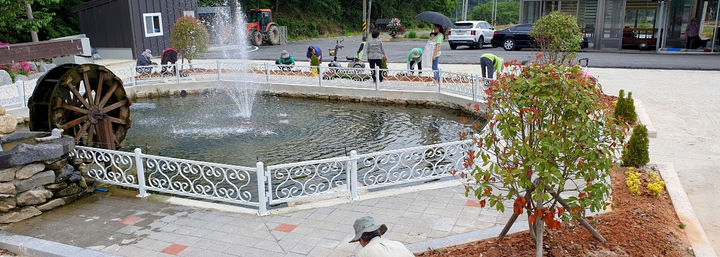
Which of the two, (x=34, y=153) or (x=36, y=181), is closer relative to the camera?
(x=34, y=153)

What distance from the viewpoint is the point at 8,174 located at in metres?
6.01

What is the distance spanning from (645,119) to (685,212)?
5104 millimetres

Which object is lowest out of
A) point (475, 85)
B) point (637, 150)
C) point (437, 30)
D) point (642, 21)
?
point (637, 150)

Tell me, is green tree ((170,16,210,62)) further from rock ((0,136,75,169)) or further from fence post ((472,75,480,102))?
rock ((0,136,75,169))

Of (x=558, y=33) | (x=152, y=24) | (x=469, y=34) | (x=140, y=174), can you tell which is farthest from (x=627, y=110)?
(x=152, y=24)

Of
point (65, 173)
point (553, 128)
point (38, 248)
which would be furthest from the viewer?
point (65, 173)

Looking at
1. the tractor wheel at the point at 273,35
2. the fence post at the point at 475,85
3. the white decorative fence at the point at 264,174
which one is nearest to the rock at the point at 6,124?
the white decorative fence at the point at 264,174

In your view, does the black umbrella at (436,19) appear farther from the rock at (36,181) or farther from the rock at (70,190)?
the rock at (36,181)

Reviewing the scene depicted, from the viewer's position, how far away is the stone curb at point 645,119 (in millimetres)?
9461

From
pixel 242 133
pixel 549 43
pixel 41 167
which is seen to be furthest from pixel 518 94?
pixel 549 43

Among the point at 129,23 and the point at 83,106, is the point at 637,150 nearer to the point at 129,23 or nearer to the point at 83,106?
the point at 83,106

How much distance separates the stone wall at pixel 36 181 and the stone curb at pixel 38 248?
0.50 meters

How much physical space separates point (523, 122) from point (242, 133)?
7.82m

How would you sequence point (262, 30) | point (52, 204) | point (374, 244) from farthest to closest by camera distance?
point (262, 30), point (52, 204), point (374, 244)
